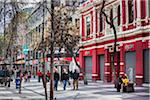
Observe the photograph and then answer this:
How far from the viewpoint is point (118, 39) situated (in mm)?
37000

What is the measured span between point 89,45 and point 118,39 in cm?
872

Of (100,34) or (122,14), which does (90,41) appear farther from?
(122,14)

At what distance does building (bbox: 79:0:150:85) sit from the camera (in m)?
32.3

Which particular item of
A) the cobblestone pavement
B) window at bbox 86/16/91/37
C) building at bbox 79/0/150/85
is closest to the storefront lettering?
building at bbox 79/0/150/85

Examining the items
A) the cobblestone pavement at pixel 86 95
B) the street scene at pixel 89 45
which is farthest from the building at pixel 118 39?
the cobblestone pavement at pixel 86 95

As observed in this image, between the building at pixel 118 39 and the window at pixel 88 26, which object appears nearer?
the building at pixel 118 39

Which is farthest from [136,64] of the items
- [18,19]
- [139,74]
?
[18,19]

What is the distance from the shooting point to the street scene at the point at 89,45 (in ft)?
74.6

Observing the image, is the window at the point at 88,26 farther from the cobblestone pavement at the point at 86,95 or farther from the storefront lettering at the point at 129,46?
the cobblestone pavement at the point at 86,95

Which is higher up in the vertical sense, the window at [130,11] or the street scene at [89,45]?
the window at [130,11]

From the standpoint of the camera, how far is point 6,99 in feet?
74.3

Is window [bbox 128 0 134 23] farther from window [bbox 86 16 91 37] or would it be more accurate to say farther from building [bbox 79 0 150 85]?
window [bbox 86 16 91 37]

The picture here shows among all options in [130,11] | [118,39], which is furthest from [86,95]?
[118,39]

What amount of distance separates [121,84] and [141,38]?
7.43 metres
